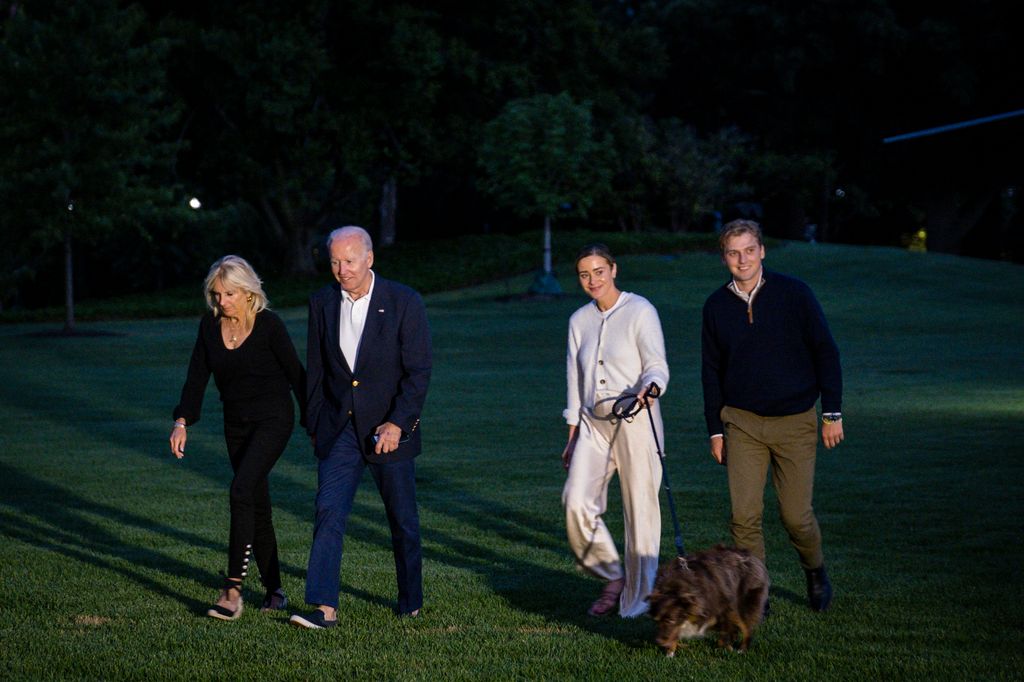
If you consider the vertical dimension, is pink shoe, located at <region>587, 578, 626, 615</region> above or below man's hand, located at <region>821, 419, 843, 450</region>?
below

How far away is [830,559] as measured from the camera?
8828 millimetres

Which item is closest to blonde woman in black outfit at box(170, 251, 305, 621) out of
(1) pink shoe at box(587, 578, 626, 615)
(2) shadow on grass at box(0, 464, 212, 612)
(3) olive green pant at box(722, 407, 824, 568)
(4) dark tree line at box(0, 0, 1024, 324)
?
(2) shadow on grass at box(0, 464, 212, 612)

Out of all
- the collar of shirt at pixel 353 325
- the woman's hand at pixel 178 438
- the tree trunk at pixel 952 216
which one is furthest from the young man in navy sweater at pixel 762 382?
the tree trunk at pixel 952 216

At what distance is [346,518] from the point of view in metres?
7.17

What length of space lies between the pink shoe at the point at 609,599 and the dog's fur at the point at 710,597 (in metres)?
0.90

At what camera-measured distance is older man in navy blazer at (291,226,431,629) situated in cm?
703

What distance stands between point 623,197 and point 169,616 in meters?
49.4

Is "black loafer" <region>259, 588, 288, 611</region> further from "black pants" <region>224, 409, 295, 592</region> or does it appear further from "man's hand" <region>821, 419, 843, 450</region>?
"man's hand" <region>821, 419, 843, 450</region>

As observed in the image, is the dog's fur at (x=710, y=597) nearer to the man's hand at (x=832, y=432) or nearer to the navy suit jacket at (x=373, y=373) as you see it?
the man's hand at (x=832, y=432)

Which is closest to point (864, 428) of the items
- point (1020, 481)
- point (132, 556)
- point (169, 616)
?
point (1020, 481)

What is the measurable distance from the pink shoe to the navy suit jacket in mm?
1256

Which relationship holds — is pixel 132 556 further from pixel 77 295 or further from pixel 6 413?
pixel 77 295

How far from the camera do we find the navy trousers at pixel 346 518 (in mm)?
7004

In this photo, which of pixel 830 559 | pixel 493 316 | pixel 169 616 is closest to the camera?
pixel 169 616
